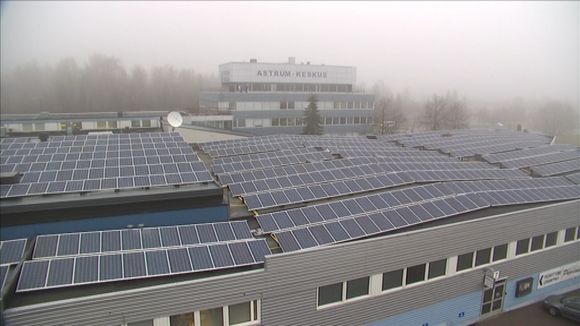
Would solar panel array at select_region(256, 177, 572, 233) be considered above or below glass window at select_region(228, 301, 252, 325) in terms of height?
above

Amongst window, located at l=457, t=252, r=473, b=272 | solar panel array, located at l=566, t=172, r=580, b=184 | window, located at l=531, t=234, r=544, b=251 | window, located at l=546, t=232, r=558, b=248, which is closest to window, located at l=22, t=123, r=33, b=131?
window, located at l=457, t=252, r=473, b=272

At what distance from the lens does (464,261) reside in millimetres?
13242

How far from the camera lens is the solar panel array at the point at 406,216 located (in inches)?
453

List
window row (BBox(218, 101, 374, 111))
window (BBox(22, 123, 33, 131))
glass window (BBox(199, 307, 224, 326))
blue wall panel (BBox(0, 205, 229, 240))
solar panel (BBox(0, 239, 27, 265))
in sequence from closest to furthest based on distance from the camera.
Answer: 1. solar panel (BBox(0, 239, 27, 265))
2. glass window (BBox(199, 307, 224, 326))
3. blue wall panel (BBox(0, 205, 229, 240))
4. window (BBox(22, 123, 33, 131))
5. window row (BBox(218, 101, 374, 111))

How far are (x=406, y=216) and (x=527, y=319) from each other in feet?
23.6

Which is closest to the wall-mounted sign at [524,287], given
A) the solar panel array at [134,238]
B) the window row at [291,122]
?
the solar panel array at [134,238]

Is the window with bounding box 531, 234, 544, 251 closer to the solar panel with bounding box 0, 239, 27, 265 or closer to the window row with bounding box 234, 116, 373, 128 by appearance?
the solar panel with bounding box 0, 239, 27, 265

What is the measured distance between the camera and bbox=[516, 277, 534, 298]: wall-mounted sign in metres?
15.0

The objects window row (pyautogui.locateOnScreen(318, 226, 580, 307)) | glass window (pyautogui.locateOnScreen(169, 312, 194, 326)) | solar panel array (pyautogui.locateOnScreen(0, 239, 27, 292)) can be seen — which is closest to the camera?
solar panel array (pyautogui.locateOnScreen(0, 239, 27, 292))

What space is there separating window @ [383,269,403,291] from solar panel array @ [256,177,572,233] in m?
2.31

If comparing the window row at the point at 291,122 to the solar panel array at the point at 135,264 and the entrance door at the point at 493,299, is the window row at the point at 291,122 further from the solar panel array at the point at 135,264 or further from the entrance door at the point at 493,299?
the solar panel array at the point at 135,264

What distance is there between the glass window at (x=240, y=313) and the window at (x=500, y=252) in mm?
9715

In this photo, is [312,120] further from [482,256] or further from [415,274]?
[415,274]

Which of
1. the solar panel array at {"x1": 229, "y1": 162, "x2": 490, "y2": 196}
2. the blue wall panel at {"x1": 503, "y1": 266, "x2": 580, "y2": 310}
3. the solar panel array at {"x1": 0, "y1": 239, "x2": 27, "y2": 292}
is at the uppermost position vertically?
the solar panel array at {"x1": 229, "y1": 162, "x2": 490, "y2": 196}
